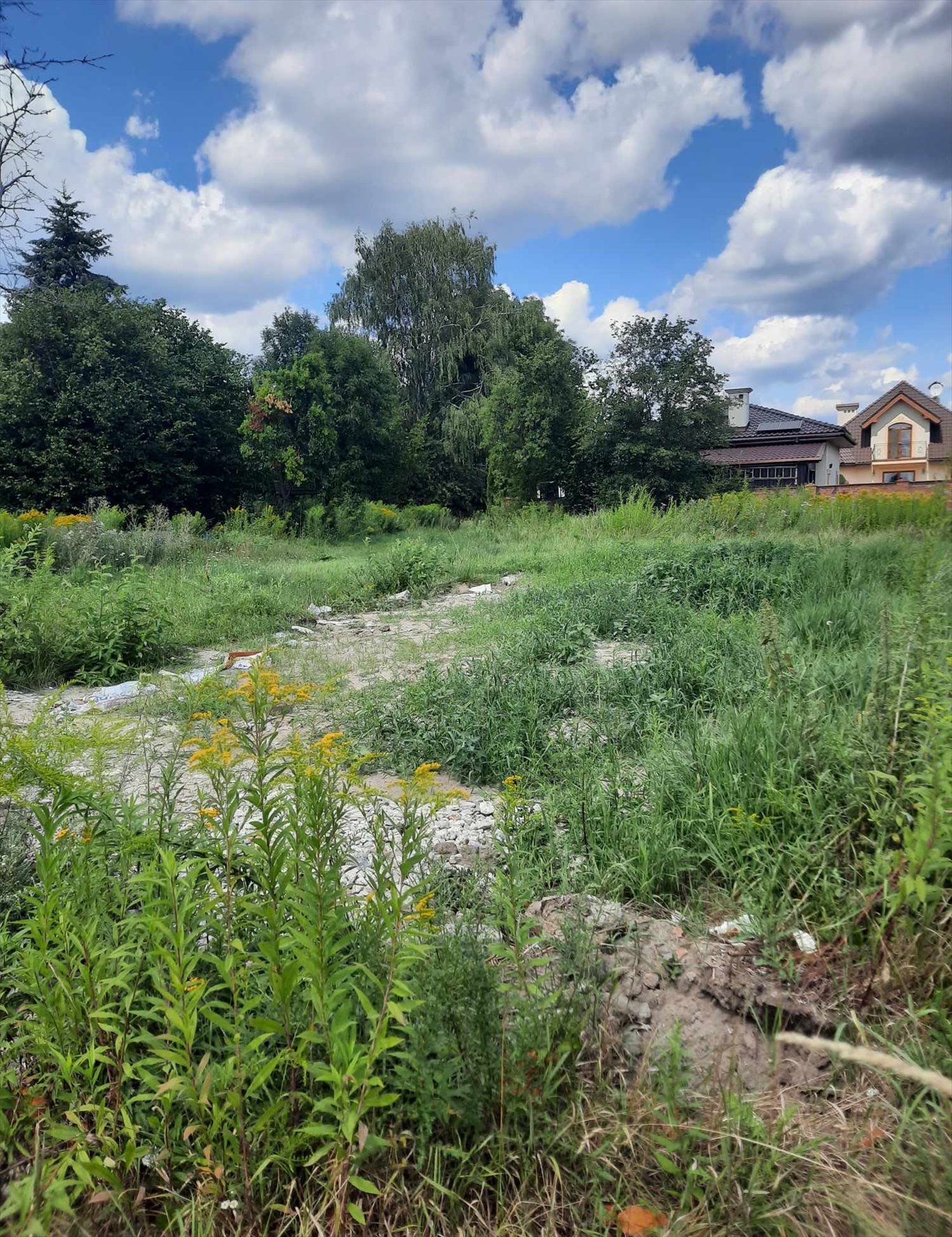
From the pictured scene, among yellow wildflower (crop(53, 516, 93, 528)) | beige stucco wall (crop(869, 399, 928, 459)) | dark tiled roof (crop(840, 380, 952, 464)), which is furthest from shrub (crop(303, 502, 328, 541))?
beige stucco wall (crop(869, 399, 928, 459))

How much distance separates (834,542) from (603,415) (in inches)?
661

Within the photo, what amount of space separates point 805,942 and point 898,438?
141 ft

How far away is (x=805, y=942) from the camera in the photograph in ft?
6.68

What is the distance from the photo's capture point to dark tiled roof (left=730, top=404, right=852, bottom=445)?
32.8 m

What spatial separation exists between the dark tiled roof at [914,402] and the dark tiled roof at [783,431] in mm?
3241

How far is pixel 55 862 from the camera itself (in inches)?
62.2


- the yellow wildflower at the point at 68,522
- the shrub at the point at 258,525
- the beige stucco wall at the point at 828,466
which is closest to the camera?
the yellow wildflower at the point at 68,522

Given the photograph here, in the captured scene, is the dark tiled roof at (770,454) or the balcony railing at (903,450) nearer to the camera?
the dark tiled roof at (770,454)

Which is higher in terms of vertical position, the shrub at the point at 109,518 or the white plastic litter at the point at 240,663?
the shrub at the point at 109,518

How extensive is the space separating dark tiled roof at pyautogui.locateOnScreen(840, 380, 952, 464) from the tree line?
17.3m

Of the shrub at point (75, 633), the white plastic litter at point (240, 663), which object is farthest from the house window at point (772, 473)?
the shrub at point (75, 633)

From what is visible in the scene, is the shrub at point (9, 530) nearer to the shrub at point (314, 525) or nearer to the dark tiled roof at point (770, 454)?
the shrub at point (314, 525)

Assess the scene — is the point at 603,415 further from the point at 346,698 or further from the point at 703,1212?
the point at 703,1212

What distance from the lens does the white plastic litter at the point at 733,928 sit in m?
2.12
